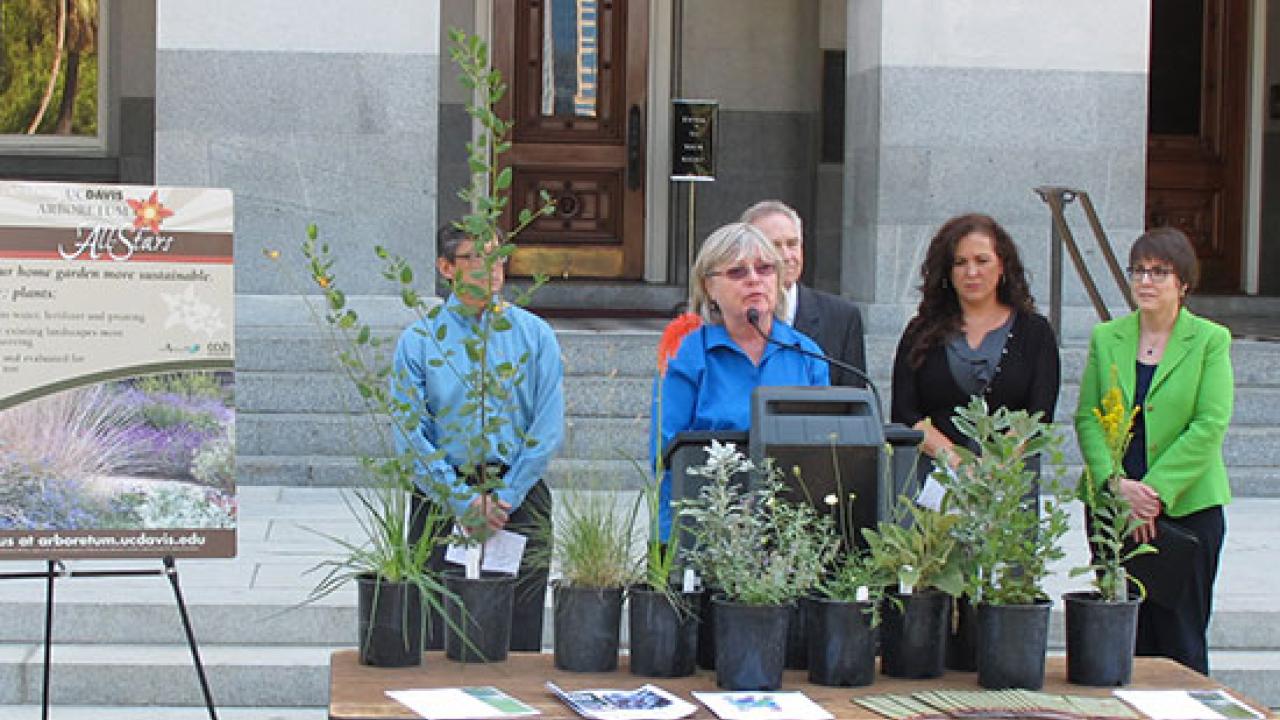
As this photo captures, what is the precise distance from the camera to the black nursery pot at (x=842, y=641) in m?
3.76

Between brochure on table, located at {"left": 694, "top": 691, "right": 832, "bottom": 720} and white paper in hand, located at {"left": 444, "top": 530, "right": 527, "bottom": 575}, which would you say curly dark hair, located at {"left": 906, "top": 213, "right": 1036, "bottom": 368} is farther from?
brochure on table, located at {"left": 694, "top": 691, "right": 832, "bottom": 720}

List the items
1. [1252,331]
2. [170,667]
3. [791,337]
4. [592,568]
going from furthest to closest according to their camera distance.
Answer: [1252,331], [170,667], [791,337], [592,568]

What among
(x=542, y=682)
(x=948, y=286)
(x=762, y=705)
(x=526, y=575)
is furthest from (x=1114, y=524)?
(x=948, y=286)

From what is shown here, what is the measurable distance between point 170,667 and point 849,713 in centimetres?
323

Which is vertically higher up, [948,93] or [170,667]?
[948,93]

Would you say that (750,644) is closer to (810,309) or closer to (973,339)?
(810,309)

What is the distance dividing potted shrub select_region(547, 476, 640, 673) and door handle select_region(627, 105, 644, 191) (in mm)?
10279

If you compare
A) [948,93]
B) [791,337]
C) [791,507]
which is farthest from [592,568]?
[948,93]

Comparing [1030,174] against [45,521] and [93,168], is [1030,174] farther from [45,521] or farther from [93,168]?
[45,521]

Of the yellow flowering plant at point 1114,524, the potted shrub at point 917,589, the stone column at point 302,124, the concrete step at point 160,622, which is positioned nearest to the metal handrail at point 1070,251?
the stone column at point 302,124

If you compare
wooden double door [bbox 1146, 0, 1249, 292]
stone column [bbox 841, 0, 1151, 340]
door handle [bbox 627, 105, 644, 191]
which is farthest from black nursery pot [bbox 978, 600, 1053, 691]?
wooden double door [bbox 1146, 0, 1249, 292]

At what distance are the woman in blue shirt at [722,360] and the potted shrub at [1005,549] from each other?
90cm

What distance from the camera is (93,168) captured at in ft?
45.4

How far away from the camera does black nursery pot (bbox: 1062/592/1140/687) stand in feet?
12.8
